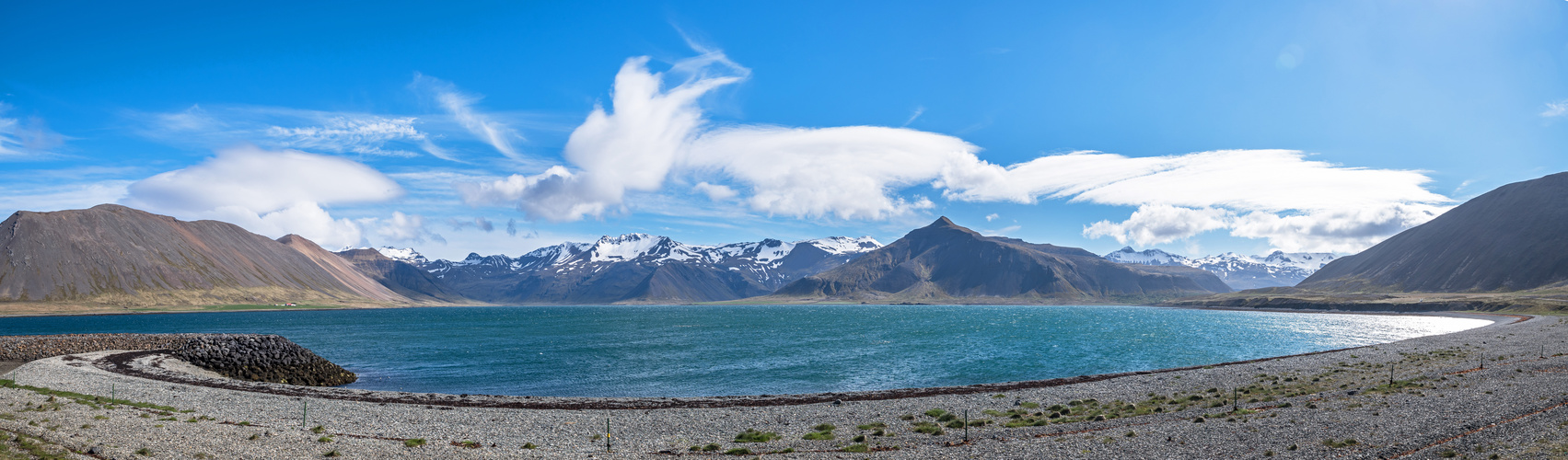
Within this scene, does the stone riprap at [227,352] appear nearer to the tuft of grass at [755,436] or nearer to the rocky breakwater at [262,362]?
the rocky breakwater at [262,362]

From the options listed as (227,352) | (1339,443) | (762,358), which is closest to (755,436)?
(1339,443)

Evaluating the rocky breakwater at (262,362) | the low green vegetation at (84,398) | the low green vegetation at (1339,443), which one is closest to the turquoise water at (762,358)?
the rocky breakwater at (262,362)

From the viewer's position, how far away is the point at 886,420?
38406 millimetres

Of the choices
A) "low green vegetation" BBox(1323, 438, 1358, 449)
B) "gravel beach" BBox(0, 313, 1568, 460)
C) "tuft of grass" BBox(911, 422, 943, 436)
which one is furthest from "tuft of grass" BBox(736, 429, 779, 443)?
"low green vegetation" BBox(1323, 438, 1358, 449)

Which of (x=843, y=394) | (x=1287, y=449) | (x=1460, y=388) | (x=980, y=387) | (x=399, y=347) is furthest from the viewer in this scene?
(x=399, y=347)

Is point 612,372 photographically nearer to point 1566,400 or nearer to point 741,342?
point 741,342

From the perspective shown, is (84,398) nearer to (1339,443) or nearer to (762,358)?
(762,358)

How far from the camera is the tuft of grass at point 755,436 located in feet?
108

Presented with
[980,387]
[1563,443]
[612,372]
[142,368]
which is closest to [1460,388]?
[1563,443]

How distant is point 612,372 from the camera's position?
75188 millimetres

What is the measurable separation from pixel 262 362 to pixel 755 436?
212ft

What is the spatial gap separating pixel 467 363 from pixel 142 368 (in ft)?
98.1

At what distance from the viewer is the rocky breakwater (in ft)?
222

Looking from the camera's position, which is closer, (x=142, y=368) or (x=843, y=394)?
(x=843, y=394)
